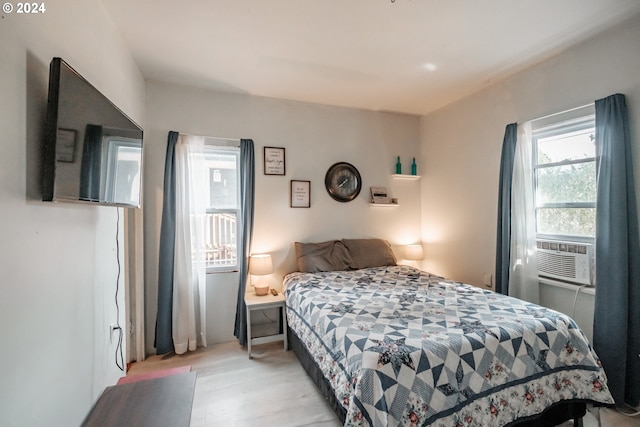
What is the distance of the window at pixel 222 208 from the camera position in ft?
10.1

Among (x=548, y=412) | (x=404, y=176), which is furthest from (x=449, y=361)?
(x=404, y=176)

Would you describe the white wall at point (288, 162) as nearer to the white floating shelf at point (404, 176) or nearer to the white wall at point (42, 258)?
the white floating shelf at point (404, 176)

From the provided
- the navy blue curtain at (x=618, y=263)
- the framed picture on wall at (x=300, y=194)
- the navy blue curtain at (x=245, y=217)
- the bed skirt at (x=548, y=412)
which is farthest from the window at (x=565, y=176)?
the navy blue curtain at (x=245, y=217)

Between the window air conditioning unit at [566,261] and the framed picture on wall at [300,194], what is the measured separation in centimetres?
235

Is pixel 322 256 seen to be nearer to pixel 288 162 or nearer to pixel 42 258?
pixel 288 162

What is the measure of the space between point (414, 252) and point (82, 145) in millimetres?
3476

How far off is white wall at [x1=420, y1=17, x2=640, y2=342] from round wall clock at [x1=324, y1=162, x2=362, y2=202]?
1048 millimetres

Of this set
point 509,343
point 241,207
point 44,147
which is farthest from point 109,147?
point 509,343

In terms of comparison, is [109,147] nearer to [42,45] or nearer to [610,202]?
[42,45]

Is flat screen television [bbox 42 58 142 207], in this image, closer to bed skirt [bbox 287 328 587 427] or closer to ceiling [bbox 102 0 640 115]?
ceiling [bbox 102 0 640 115]

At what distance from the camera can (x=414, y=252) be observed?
3.71 metres

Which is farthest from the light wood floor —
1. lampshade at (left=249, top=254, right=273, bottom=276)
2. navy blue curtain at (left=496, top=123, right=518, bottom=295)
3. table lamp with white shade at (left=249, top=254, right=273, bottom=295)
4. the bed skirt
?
navy blue curtain at (left=496, top=123, right=518, bottom=295)

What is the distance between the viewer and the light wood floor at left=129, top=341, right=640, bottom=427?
1.86m

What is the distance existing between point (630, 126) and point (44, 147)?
3404mm
